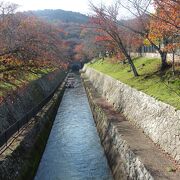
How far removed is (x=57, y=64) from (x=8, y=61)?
4.59 m

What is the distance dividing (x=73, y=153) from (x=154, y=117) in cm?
751

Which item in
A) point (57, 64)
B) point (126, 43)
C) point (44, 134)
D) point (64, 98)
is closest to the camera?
point (57, 64)

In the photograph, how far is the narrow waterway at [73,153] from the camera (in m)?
19.7

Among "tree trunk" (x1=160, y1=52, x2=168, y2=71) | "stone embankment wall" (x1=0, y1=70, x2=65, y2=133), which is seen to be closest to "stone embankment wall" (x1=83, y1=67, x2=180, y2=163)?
"tree trunk" (x1=160, y1=52, x2=168, y2=71)

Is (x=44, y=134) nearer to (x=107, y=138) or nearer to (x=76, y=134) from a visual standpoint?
(x=76, y=134)

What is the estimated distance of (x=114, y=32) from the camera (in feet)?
107

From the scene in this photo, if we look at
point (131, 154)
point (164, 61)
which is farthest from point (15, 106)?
point (164, 61)

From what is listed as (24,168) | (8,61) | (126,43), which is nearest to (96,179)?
(24,168)

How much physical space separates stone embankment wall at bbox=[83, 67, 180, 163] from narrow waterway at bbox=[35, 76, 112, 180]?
361 cm

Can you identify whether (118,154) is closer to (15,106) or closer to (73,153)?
(73,153)

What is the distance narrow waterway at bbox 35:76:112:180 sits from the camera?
1966 cm

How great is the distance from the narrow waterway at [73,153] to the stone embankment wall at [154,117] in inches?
142

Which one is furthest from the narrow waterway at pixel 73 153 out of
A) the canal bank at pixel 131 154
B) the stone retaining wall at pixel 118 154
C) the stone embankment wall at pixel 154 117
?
the stone embankment wall at pixel 154 117

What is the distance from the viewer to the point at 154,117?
19172 mm
